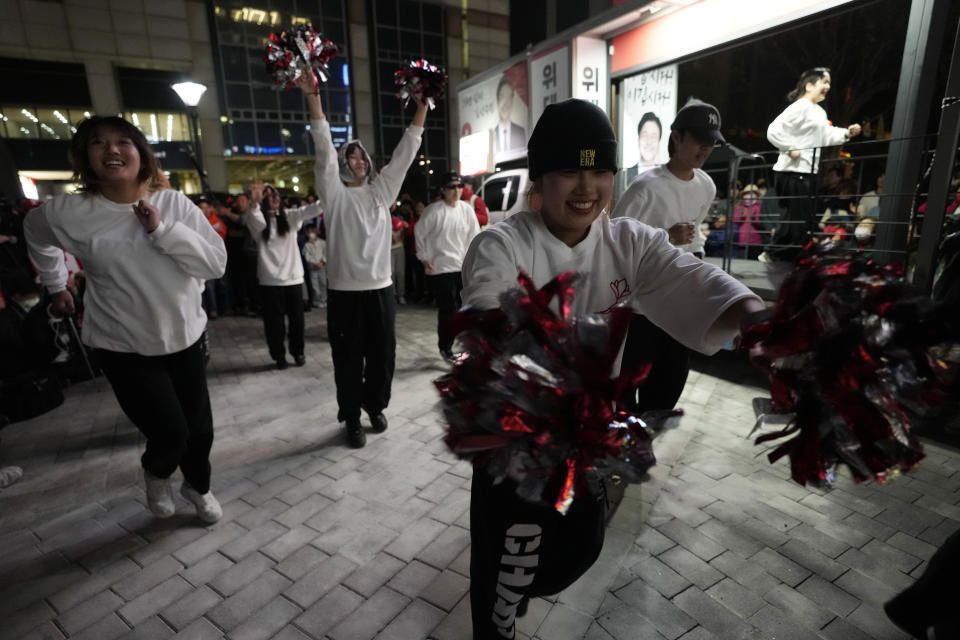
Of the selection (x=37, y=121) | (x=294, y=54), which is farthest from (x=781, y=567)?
(x=37, y=121)

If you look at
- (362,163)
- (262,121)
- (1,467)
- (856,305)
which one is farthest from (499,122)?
(262,121)

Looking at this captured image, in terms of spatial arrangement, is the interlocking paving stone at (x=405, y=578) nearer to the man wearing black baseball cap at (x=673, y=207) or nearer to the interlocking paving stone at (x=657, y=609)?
the interlocking paving stone at (x=657, y=609)

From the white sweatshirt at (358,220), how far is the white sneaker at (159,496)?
6.01ft

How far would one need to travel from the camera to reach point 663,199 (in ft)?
11.2

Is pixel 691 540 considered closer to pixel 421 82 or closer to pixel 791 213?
pixel 421 82

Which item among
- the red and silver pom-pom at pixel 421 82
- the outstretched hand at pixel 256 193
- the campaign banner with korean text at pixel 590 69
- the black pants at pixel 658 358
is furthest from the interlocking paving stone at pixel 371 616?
the campaign banner with korean text at pixel 590 69

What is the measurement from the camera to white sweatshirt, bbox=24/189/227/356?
8.46 feet

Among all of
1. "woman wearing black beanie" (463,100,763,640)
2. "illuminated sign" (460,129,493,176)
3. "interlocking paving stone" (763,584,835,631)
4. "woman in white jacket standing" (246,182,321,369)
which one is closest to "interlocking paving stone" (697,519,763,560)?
"interlocking paving stone" (763,584,835,631)

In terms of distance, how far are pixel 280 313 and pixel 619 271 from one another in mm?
5456

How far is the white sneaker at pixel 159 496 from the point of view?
299 centimetres

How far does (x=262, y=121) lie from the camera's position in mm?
22641

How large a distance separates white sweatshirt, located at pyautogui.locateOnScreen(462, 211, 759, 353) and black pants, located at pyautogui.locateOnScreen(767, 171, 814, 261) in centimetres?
467

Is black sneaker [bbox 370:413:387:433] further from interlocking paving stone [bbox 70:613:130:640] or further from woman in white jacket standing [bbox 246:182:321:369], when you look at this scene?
woman in white jacket standing [bbox 246:182:321:369]

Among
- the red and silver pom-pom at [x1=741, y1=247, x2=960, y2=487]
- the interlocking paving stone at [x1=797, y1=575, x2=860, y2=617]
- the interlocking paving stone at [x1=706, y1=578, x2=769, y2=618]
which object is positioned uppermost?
the red and silver pom-pom at [x1=741, y1=247, x2=960, y2=487]
